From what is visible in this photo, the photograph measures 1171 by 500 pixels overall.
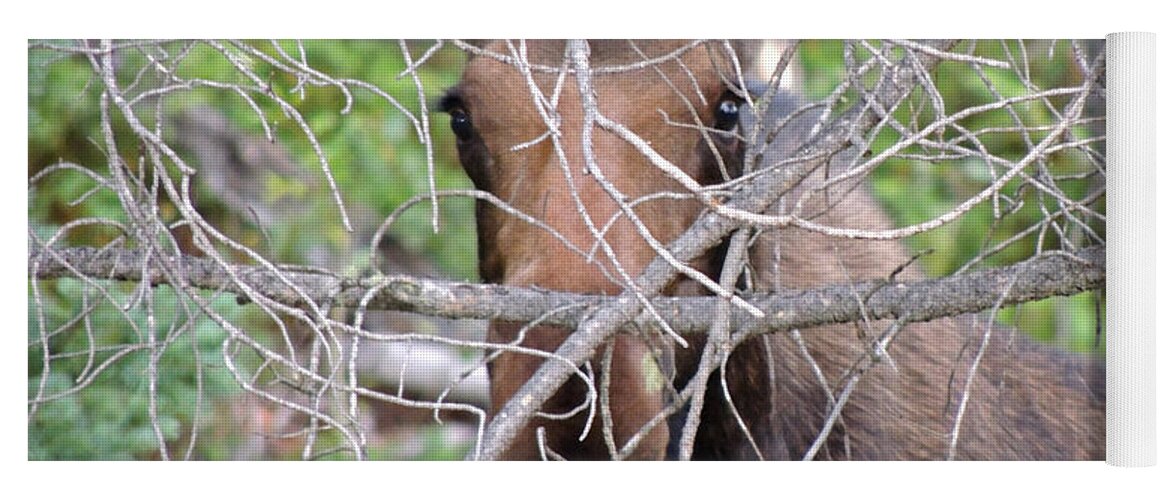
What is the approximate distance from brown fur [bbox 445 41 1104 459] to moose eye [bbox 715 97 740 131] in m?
0.03

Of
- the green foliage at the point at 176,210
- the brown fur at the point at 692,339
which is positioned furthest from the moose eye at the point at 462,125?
the green foliage at the point at 176,210

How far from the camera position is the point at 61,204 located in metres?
2.89

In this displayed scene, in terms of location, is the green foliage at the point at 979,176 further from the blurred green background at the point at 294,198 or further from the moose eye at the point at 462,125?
the moose eye at the point at 462,125

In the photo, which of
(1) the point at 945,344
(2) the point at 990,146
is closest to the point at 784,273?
(1) the point at 945,344

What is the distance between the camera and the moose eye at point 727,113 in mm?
2512

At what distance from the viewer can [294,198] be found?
12.9ft

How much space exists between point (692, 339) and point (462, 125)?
25.0 inches

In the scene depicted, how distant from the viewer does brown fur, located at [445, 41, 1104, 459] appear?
2.40 metres

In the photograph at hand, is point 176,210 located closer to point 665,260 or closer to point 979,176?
point 665,260

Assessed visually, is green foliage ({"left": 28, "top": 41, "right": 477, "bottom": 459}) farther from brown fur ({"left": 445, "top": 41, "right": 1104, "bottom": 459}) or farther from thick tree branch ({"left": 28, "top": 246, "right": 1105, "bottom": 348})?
brown fur ({"left": 445, "top": 41, "right": 1104, "bottom": 459})

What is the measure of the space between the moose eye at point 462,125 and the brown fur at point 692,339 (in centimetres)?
2

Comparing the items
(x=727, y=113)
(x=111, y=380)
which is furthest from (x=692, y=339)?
(x=111, y=380)
